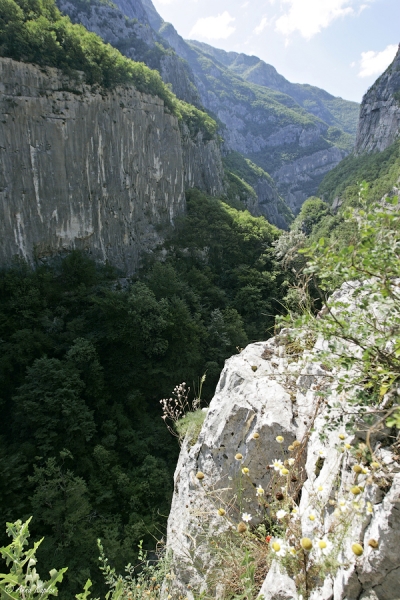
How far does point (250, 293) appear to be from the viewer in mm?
26781

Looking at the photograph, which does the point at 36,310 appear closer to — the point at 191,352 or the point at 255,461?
the point at 191,352

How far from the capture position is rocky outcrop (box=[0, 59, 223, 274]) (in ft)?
64.4

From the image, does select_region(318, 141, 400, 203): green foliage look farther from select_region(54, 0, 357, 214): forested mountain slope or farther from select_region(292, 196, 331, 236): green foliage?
select_region(54, 0, 357, 214): forested mountain slope

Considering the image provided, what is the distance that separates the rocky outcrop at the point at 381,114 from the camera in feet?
204

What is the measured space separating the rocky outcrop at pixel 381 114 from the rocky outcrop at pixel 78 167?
169 ft

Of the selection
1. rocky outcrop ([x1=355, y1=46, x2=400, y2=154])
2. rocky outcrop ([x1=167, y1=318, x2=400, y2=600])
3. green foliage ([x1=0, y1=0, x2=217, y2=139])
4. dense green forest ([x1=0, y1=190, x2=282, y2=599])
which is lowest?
dense green forest ([x1=0, y1=190, x2=282, y2=599])

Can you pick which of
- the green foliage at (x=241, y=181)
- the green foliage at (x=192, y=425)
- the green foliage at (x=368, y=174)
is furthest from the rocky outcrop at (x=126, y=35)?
the green foliage at (x=192, y=425)

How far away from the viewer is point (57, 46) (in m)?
20.9

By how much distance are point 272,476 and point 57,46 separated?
87.3 feet

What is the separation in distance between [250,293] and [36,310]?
15.5 metres

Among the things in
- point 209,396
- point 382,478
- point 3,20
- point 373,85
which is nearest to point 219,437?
point 382,478

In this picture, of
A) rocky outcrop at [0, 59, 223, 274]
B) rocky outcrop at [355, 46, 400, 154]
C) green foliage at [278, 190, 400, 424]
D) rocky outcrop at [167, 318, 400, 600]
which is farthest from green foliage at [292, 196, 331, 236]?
green foliage at [278, 190, 400, 424]

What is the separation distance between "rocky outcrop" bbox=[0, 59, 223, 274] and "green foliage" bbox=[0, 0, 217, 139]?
0.79m

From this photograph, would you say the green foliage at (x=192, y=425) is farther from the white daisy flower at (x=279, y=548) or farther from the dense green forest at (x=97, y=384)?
the dense green forest at (x=97, y=384)
